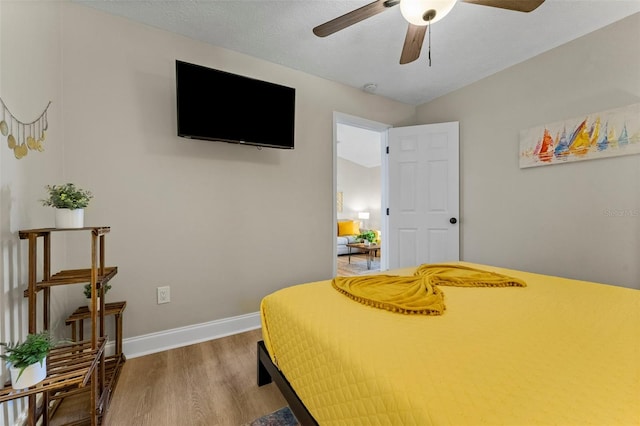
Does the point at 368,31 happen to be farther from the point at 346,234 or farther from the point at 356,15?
the point at 346,234

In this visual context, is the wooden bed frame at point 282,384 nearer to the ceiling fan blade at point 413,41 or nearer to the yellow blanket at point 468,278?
the yellow blanket at point 468,278

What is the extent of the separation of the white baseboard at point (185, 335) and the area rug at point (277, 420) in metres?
1.03

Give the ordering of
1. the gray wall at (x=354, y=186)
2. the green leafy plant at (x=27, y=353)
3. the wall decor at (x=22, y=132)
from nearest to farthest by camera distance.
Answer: the green leafy plant at (x=27, y=353), the wall decor at (x=22, y=132), the gray wall at (x=354, y=186)

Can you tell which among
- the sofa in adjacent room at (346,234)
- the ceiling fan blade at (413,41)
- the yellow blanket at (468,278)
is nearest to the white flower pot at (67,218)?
the yellow blanket at (468,278)

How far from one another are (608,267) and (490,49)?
195 centimetres

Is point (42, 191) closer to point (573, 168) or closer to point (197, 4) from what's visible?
point (197, 4)

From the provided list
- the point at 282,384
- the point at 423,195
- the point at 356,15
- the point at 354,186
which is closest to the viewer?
the point at 282,384

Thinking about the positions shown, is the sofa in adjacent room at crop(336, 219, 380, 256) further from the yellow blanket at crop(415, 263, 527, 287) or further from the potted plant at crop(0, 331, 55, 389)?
the potted plant at crop(0, 331, 55, 389)

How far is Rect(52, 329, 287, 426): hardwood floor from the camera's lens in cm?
133

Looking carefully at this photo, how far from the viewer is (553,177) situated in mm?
2322

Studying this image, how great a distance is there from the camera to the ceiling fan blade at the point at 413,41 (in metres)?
1.58

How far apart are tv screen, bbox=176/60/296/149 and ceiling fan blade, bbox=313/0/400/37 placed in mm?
801

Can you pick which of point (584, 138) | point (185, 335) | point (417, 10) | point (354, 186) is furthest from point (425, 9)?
point (354, 186)

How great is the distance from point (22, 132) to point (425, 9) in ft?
6.52
